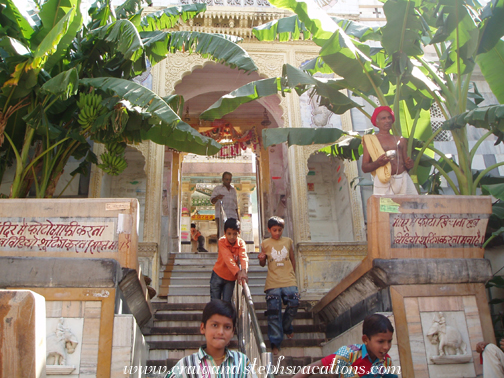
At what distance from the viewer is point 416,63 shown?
23.8 feet

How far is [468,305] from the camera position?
15.1ft

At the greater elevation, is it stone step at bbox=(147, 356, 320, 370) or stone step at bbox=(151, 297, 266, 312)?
stone step at bbox=(151, 297, 266, 312)

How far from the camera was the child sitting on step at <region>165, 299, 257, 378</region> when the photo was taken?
8.39ft

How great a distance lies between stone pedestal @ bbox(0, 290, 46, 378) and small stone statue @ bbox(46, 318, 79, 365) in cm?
188

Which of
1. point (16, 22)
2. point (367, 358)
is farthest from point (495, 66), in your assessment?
point (16, 22)

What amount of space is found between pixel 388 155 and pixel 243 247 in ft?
6.63

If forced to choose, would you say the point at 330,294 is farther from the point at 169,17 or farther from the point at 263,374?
the point at 169,17

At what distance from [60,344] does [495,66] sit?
6.62m

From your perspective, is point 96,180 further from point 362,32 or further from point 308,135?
point 362,32

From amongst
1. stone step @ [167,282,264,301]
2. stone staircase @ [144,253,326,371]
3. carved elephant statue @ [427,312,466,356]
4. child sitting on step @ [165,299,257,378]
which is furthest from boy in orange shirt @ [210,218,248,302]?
child sitting on step @ [165,299,257,378]

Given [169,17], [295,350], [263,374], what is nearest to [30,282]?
[263,374]

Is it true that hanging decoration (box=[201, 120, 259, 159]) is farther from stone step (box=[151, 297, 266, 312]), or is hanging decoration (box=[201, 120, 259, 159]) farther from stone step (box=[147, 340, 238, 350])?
stone step (box=[147, 340, 238, 350])

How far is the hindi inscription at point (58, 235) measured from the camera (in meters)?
4.76

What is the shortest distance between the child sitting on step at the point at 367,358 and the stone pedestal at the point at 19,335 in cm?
167
